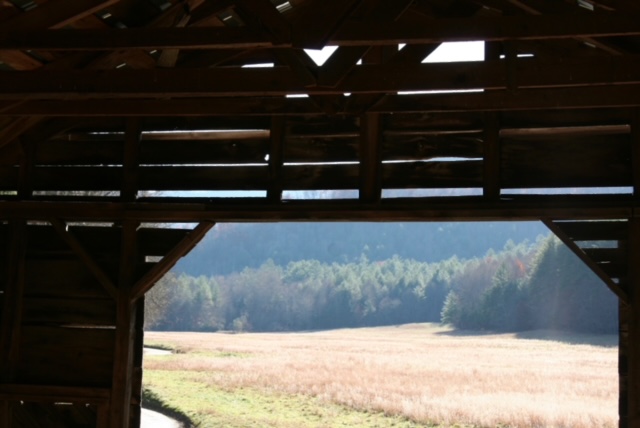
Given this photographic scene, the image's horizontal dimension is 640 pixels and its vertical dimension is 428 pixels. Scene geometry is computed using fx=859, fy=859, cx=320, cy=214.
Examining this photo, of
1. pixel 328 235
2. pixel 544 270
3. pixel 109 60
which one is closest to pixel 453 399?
pixel 109 60

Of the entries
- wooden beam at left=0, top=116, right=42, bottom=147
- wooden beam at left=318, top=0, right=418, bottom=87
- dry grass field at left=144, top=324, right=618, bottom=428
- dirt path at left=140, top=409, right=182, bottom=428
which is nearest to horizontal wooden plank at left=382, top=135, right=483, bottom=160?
wooden beam at left=318, top=0, right=418, bottom=87

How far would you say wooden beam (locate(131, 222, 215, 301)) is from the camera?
28.8 feet

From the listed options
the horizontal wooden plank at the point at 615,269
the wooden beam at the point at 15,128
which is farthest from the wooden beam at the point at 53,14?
the horizontal wooden plank at the point at 615,269

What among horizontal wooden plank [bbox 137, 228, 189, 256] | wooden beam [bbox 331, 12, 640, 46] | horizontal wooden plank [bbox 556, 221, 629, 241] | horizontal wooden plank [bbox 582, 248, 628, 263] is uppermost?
wooden beam [bbox 331, 12, 640, 46]

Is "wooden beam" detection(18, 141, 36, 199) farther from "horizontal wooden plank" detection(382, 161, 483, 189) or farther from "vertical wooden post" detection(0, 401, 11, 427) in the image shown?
"horizontal wooden plank" detection(382, 161, 483, 189)

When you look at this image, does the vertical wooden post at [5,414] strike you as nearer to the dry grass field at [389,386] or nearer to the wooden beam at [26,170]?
the wooden beam at [26,170]

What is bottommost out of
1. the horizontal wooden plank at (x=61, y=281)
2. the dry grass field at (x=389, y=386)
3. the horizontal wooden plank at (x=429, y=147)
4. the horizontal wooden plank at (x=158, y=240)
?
the dry grass field at (x=389, y=386)

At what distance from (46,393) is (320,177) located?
11.9ft

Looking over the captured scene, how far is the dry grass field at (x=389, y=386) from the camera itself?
22.2 m

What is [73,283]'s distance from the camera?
9180 mm

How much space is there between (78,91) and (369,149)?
3.15m

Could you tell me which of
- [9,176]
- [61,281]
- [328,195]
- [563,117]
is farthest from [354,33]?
[328,195]

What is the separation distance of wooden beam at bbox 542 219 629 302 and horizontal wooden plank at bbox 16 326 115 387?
181 inches

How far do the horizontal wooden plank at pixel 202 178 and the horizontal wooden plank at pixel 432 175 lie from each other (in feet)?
4.38
